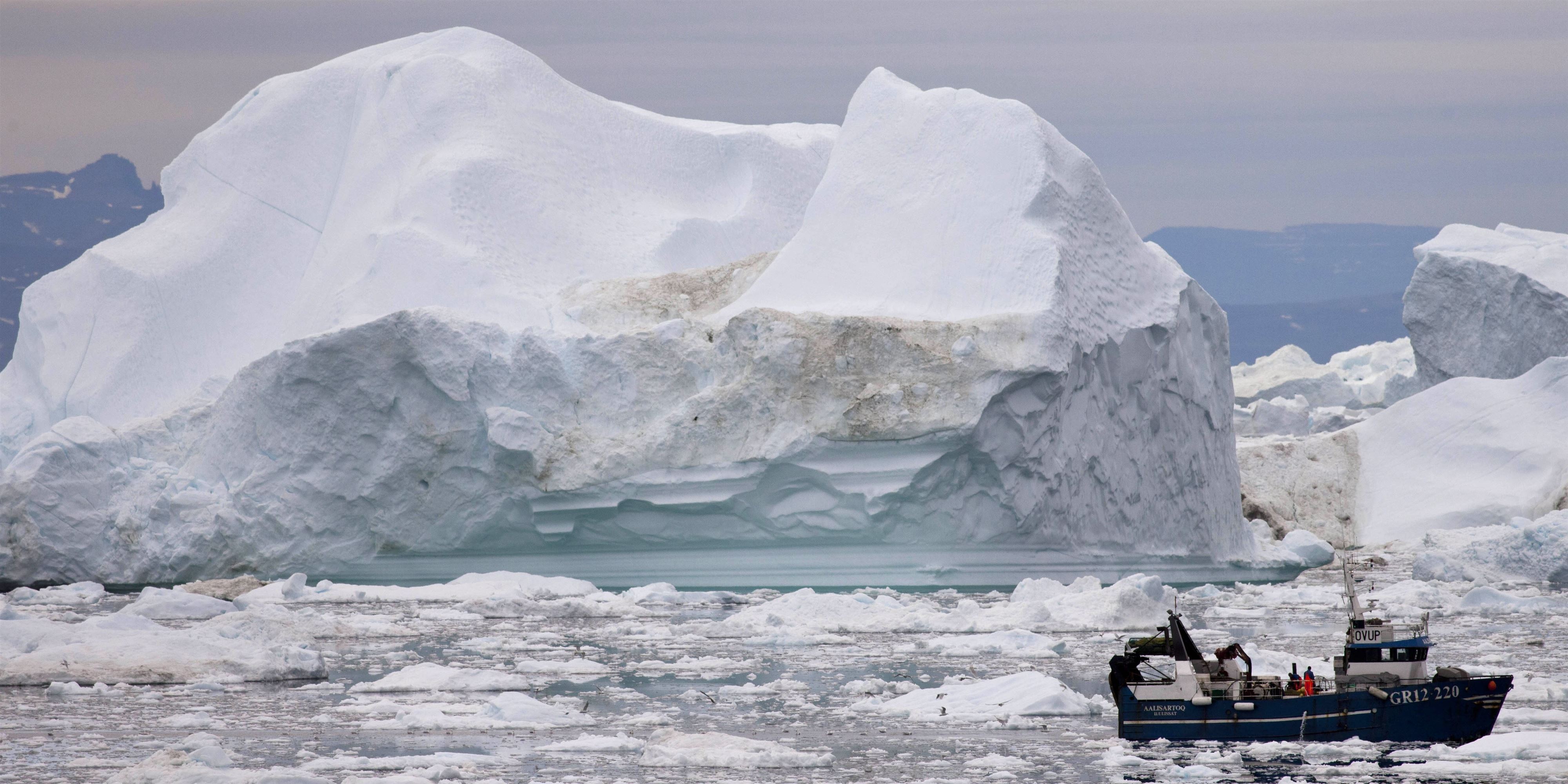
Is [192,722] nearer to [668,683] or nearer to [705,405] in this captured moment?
[668,683]

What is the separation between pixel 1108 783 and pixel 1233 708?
5.34ft

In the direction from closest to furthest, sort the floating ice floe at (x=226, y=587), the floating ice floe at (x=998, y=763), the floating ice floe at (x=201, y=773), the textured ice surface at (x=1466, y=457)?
the floating ice floe at (x=201, y=773)
the floating ice floe at (x=998, y=763)
the floating ice floe at (x=226, y=587)
the textured ice surface at (x=1466, y=457)

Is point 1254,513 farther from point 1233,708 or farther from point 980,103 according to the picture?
point 1233,708

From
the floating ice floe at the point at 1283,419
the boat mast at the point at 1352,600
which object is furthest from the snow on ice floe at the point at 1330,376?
the boat mast at the point at 1352,600

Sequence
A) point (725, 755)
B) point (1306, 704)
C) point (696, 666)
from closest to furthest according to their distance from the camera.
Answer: point (725, 755) → point (1306, 704) → point (696, 666)

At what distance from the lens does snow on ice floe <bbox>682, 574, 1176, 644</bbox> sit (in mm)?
13664

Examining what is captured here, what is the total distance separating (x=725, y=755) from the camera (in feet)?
25.7

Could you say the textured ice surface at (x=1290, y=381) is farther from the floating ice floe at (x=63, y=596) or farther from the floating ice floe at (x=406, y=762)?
the floating ice floe at (x=406, y=762)

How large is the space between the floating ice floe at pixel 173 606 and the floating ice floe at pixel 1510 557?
45.6ft

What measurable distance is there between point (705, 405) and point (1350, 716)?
1071 cm

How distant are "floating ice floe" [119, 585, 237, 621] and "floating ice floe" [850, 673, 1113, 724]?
7512 millimetres

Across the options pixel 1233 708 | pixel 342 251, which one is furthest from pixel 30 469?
pixel 1233 708

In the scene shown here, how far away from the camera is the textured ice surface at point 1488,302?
29.4m

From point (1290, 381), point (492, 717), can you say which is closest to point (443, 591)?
point (492, 717)
